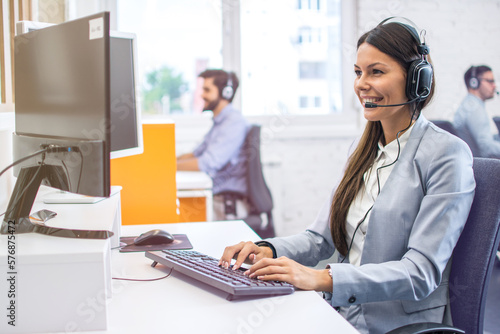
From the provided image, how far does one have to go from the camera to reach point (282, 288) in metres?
0.96

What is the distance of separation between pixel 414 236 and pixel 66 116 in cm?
75

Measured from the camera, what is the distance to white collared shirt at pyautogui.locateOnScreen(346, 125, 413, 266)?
1.22m

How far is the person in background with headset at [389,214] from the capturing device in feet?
3.28

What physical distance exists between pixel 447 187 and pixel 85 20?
0.79 metres

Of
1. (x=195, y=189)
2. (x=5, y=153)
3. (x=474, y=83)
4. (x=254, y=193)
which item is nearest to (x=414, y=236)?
(x=5, y=153)

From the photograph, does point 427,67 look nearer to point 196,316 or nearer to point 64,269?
point 196,316

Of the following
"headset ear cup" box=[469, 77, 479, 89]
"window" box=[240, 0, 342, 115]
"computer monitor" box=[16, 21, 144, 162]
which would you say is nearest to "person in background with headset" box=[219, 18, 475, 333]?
"computer monitor" box=[16, 21, 144, 162]

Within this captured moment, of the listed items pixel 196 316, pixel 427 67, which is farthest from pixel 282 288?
pixel 427 67

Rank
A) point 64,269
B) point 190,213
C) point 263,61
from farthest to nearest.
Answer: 1. point 263,61
2. point 190,213
3. point 64,269

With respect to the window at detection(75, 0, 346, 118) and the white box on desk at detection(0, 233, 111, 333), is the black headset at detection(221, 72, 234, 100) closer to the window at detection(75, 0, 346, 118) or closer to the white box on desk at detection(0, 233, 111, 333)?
the window at detection(75, 0, 346, 118)

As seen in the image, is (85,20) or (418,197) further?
(418,197)

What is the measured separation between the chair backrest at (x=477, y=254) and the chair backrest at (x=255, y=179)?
2.15 meters

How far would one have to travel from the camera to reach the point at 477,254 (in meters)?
0.99

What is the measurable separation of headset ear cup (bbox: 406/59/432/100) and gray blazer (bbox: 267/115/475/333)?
0.21ft
